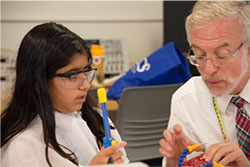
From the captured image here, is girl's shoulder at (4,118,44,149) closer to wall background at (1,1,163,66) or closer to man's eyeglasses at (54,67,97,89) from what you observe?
man's eyeglasses at (54,67,97,89)

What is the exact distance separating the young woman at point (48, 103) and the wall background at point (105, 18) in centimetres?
158

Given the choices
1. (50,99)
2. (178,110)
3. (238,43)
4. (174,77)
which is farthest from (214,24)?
(174,77)

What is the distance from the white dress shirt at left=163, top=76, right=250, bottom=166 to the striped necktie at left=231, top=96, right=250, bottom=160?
18mm

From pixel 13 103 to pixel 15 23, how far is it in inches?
59.4

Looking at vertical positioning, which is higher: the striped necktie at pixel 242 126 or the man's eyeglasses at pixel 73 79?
the man's eyeglasses at pixel 73 79

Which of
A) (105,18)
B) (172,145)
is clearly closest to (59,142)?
(172,145)

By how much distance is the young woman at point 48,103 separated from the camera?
0.93 meters

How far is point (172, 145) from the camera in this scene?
93 cm

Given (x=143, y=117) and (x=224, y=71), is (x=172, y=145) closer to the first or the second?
(x=224, y=71)

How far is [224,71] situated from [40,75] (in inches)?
21.8

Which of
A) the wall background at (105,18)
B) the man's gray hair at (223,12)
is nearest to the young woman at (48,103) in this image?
the man's gray hair at (223,12)

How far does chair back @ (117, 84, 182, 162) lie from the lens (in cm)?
182

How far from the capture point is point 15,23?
7.82 feet

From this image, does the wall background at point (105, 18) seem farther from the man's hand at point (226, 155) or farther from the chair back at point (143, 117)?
the man's hand at point (226, 155)
